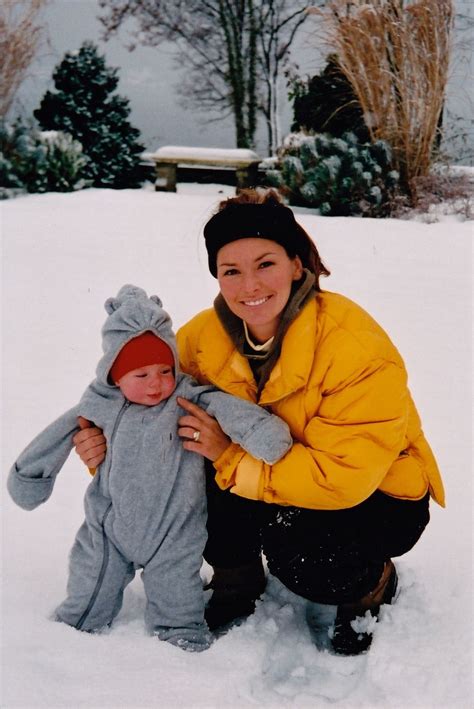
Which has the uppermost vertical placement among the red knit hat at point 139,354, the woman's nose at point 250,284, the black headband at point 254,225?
the black headband at point 254,225

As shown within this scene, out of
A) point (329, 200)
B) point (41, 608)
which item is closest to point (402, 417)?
point (41, 608)

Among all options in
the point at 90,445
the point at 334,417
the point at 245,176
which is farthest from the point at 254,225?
the point at 245,176

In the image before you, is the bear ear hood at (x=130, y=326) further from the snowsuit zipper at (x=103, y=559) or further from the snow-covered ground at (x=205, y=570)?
the snow-covered ground at (x=205, y=570)

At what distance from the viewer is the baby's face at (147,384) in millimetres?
1734

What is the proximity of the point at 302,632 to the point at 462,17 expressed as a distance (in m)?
5.95

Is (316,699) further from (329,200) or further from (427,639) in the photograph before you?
(329,200)

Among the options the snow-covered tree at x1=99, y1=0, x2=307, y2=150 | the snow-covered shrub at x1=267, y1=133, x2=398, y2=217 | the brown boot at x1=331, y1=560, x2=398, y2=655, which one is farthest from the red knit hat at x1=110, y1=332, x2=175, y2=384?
the snow-covered tree at x1=99, y1=0, x2=307, y2=150

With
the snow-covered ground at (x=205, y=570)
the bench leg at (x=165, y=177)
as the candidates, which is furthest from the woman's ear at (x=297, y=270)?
the bench leg at (x=165, y=177)

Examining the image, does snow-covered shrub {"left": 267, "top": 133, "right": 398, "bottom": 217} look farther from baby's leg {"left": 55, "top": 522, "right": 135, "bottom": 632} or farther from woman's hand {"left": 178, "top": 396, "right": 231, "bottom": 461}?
baby's leg {"left": 55, "top": 522, "right": 135, "bottom": 632}

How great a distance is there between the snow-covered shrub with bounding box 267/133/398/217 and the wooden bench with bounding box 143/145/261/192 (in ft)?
4.57

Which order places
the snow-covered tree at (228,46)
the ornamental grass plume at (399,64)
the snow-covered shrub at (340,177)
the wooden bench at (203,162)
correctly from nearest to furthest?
the snow-covered shrub at (340,177), the ornamental grass plume at (399,64), the wooden bench at (203,162), the snow-covered tree at (228,46)

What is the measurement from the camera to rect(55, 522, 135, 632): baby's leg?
69.7 inches

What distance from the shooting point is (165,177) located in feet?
25.9

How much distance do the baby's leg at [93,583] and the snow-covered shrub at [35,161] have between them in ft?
17.9
